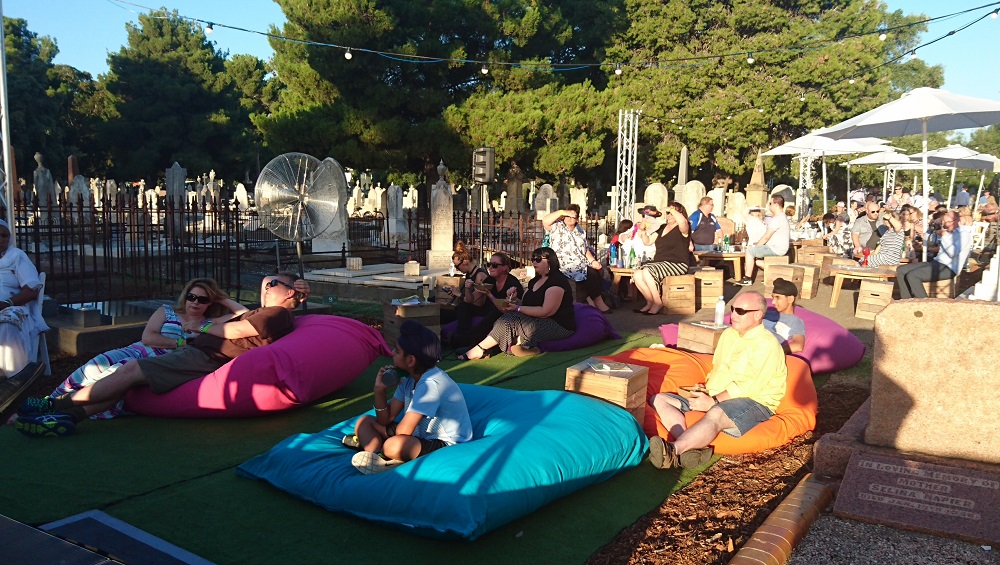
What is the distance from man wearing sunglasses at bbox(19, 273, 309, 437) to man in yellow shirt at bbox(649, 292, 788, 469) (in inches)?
121

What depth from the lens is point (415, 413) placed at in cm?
417

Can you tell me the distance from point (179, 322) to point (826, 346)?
591 centimetres

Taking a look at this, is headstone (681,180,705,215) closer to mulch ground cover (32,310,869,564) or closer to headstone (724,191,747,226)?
headstone (724,191,747,226)

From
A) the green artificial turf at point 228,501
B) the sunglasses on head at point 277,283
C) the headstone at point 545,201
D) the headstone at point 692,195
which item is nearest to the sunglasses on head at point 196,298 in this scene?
the sunglasses on head at point 277,283

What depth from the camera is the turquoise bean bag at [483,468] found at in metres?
3.67

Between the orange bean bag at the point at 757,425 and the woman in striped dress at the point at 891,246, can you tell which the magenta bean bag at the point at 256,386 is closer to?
the orange bean bag at the point at 757,425

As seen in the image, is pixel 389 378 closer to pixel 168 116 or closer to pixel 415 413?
pixel 415 413

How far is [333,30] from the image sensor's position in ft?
86.1

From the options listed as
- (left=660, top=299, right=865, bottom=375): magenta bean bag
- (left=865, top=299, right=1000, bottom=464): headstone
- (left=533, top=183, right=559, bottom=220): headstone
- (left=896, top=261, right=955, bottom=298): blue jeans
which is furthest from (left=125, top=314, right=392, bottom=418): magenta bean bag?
(left=533, top=183, right=559, bottom=220): headstone

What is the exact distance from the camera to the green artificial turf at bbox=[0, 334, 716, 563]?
11.8 ft

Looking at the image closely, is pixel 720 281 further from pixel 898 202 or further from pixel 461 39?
pixel 461 39

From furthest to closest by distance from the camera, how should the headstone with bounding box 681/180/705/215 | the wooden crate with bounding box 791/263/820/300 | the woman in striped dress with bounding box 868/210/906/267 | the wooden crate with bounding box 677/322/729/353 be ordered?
the headstone with bounding box 681/180/705/215 < the wooden crate with bounding box 791/263/820/300 < the woman in striped dress with bounding box 868/210/906/267 < the wooden crate with bounding box 677/322/729/353

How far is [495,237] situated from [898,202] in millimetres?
12516

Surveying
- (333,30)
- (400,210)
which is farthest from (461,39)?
(400,210)
